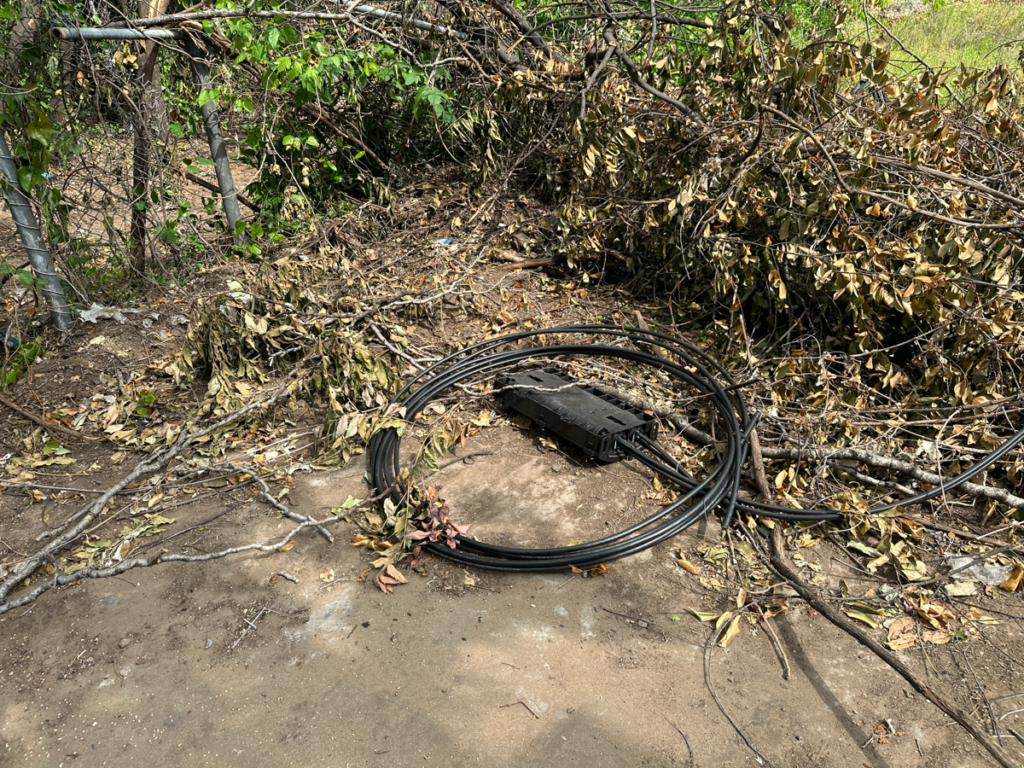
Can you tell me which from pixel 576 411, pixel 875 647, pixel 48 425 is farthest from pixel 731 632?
pixel 48 425

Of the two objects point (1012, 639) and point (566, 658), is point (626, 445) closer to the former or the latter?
point (566, 658)

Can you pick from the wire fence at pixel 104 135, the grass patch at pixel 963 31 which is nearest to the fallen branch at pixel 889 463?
the wire fence at pixel 104 135

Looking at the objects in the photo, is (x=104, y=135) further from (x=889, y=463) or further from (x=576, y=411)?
(x=889, y=463)

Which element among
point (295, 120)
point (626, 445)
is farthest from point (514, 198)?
point (626, 445)

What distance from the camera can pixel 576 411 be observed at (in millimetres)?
3119

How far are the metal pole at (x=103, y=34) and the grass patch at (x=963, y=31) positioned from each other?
329 inches

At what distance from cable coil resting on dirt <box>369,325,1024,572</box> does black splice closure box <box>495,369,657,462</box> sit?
0.31 ft

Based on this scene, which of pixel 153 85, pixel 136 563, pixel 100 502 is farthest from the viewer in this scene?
pixel 153 85

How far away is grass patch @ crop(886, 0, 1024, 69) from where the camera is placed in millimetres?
8375

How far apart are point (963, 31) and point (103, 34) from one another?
10841 mm

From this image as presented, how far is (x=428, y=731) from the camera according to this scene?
1938mm

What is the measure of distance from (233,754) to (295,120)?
15.9 ft

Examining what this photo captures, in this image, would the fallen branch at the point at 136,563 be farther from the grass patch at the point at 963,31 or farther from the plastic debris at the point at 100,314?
the grass patch at the point at 963,31

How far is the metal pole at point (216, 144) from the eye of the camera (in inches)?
178
